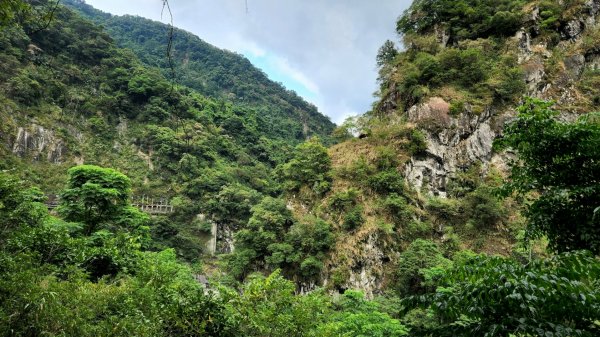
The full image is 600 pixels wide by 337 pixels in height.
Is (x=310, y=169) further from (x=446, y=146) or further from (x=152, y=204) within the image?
(x=152, y=204)

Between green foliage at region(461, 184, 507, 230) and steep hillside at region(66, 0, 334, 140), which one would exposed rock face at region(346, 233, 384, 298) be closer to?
green foliage at region(461, 184, 507, 230)

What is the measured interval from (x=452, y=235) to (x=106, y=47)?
44.7 meters

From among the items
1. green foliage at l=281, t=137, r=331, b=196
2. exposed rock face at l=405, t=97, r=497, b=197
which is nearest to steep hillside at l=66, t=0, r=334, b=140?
green foliage at l=281, t=137, r=331, b=196

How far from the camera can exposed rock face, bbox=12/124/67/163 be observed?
106ft

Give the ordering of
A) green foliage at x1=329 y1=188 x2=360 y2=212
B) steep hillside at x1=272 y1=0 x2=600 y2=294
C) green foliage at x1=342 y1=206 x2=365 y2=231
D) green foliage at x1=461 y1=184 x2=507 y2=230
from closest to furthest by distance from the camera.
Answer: steep hillside at x1=272 y1=0 x2=600 y2=294 < green foliage at x1=342 y1=206 x2=365 y2=231 < green foliage at x1=461 y1=184 x2=507 y2=230 < green foliage at x1=329 y1=188 x2=360 y2=212

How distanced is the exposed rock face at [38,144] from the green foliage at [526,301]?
3838 centimetres

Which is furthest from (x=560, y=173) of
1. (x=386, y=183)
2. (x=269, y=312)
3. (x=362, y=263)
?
(x=386, y=183)

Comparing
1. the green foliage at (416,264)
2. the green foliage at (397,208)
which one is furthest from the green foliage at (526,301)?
the green foliage at (397,208)

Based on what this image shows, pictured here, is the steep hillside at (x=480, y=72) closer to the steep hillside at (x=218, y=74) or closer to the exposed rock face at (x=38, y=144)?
the exposed rock face at (x=38, y=144)

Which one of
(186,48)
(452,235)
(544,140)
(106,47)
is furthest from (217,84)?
(544,140)

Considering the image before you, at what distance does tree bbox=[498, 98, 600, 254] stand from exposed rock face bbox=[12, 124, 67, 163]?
37947 mm

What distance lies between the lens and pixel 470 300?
313 centimetres

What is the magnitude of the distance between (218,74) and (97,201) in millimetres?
66694

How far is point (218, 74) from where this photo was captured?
7681 centimetres
